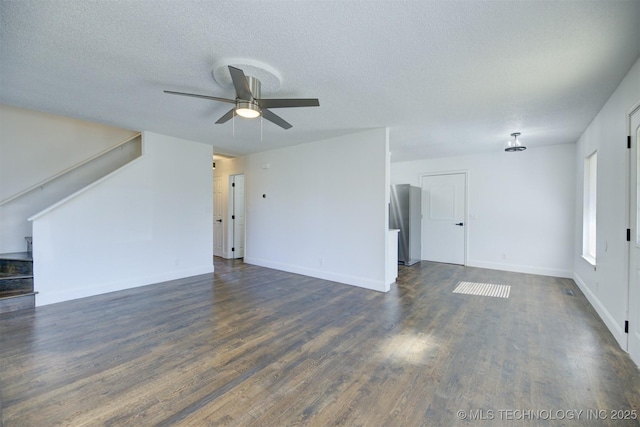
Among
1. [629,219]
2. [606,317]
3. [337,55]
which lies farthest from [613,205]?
[337,55]

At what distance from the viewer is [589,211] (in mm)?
4070

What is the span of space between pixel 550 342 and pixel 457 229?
3.67 meters

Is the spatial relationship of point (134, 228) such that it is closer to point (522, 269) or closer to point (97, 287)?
point (97, 287)

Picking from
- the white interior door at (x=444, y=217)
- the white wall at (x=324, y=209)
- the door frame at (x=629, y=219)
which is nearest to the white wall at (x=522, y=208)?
the white interior door at (x=444, y=217)

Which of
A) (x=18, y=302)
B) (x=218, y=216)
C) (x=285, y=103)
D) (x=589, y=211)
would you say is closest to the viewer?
(x=285, y=103)

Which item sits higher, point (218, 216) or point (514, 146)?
point (514, 146)

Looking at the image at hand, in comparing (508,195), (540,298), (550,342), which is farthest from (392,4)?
(508,195)

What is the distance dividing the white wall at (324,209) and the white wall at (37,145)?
280cm

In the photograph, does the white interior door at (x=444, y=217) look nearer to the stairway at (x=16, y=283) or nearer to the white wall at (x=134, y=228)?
the white wall at (x=134, y=228)

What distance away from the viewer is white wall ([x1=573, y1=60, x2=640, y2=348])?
2.40 m

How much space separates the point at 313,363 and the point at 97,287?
11.6 ft

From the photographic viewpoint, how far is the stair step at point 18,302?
3129 millimetres

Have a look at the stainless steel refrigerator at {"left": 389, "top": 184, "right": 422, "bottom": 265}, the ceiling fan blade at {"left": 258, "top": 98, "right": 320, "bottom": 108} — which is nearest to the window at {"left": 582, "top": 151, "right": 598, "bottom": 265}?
the stainless steel refrigerator at {"left": 389, "top": 184, "right": 422, "bottom": 265}

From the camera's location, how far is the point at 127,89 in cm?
279
